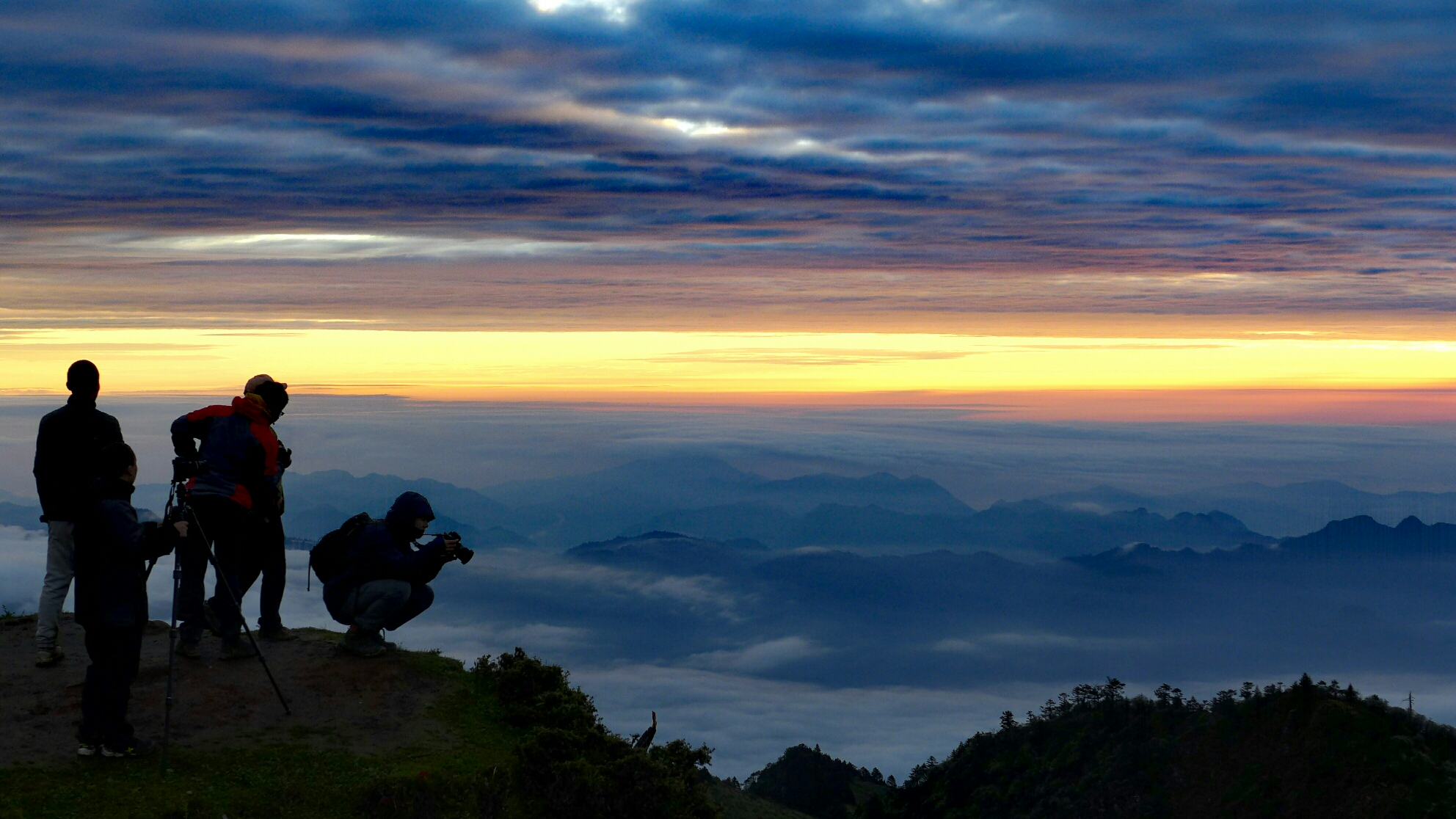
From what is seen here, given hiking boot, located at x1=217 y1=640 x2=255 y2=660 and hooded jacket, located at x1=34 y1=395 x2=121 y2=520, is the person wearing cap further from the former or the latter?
hooded jacket, located at x1=34 y1=395 x2=121 y2=520

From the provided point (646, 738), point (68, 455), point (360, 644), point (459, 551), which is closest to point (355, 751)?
point (360, 644)

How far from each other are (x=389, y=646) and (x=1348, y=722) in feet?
78.4

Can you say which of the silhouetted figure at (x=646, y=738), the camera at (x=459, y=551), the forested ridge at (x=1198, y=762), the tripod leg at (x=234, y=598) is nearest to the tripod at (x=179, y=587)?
the tripod leg at (x=234, y=598)

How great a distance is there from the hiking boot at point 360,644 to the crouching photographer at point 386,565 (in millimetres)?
181

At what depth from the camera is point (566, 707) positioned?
14.3m

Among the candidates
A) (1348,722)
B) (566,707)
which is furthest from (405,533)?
(1348,722)

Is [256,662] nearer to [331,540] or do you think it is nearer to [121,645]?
[331,540]

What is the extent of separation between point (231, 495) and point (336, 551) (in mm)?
1600

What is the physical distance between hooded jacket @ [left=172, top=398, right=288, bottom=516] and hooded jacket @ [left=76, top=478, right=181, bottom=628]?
7.18 feet

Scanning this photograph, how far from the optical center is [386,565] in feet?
45.6

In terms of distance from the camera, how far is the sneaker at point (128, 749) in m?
11.2

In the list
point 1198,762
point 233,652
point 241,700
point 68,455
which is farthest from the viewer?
point 1198,762

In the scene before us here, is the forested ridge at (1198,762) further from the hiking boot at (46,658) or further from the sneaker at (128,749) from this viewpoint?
the hiking boot at (46,658)

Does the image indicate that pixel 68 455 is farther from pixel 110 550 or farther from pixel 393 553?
pixel 393 553
